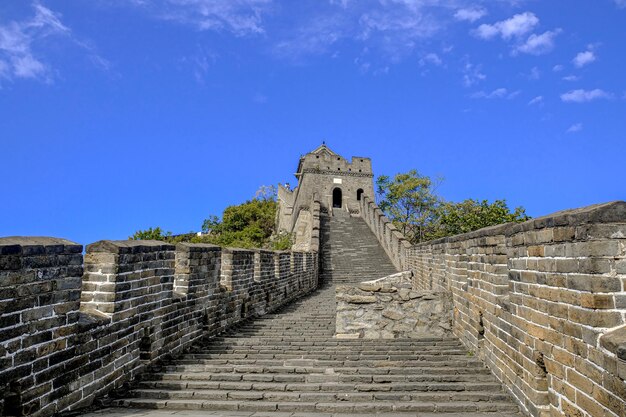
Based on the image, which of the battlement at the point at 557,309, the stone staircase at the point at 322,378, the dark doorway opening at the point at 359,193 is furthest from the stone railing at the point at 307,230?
the battlement at the point at 557,309

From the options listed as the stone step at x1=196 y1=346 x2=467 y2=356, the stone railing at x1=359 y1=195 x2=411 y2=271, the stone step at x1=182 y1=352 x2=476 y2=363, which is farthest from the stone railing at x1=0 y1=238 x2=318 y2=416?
the stone railing at x1=359 y1=195 x2=411 y2=271

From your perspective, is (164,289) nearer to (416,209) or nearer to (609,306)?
(609,306)

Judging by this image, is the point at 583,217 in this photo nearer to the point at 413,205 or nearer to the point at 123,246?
the point at 123,246

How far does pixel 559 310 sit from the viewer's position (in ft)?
10.8

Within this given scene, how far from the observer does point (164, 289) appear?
18.9ft

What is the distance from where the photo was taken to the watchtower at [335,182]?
34469 millimetres

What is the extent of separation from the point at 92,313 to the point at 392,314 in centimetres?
449

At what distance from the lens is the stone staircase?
175 inches

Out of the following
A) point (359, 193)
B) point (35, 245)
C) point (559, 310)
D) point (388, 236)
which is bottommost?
point (559, 310)

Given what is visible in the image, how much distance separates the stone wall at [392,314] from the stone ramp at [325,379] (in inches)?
10.9

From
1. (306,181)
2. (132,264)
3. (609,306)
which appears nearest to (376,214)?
(306,181)

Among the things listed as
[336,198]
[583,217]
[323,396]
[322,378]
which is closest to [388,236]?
[322,378]

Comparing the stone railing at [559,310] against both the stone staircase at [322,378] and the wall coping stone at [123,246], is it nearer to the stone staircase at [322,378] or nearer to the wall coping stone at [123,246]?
the stone staircase at [322,378]

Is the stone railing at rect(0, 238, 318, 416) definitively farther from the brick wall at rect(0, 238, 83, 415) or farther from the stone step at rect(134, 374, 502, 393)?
the stone step at rect(134, 374, 502, 393)
